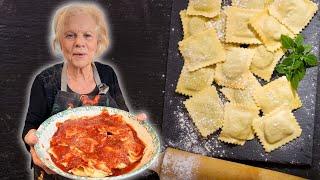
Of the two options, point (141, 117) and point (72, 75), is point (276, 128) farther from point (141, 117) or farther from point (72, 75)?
point (72, 75)

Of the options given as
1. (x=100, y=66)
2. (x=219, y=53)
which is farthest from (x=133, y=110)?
(x=219, y=53)

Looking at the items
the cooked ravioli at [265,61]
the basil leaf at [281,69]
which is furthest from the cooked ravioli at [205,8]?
the basil leaf at [281,69]

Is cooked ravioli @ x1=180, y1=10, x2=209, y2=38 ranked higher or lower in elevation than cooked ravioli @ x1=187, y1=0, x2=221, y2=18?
lower

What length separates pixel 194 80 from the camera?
2936mm

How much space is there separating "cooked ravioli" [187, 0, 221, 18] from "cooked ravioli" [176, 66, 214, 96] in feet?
0.91

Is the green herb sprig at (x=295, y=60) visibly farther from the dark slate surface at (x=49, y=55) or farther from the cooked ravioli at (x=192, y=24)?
the dark slate surface at (x=49, y=55)

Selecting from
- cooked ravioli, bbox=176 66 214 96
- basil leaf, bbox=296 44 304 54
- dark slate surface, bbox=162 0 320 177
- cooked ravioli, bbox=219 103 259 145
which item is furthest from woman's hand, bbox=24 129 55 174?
basil leaf, bbox=296 44 304 54

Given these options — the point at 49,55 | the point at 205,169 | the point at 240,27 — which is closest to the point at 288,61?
the point at 240,27

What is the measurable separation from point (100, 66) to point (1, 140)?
25.4 inches

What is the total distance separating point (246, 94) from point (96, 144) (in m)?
0.80

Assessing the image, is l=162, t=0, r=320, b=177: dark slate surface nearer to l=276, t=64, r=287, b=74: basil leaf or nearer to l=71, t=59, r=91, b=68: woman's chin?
l=276, t=64, r=287, b=74: basil leaf

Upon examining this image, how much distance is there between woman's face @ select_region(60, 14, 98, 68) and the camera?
2.77 m

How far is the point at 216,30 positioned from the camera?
116 inches

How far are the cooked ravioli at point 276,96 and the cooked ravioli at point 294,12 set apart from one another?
0.28m
